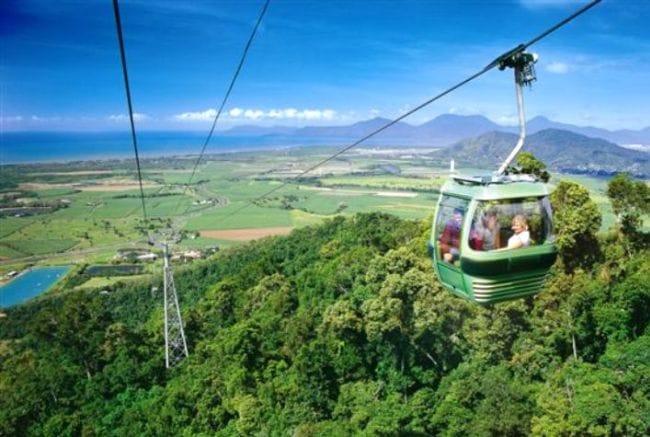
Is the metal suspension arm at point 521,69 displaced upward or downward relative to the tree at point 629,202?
upward

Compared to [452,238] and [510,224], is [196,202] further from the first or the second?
[510,224]

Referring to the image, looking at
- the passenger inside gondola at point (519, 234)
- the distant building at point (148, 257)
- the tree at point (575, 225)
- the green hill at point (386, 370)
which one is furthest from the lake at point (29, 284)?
the passenger inside gondola at point (519, 234)

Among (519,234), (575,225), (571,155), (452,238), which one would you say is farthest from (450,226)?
(571,155)

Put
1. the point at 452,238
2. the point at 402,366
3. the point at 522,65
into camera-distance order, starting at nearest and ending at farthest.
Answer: the point at 522,65 < the point at 452,238 < the point at 402,366

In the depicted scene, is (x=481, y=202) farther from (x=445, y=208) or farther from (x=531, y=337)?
(x=531, y=337)

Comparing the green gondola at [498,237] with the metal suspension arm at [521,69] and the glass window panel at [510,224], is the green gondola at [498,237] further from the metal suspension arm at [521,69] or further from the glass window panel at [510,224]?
the metal suspension arm at [521,69]

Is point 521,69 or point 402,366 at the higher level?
point 521,69

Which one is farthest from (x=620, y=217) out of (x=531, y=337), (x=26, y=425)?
(x=26, y=425)
